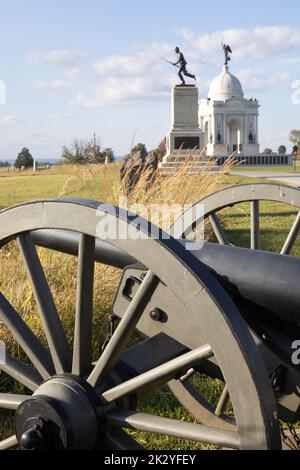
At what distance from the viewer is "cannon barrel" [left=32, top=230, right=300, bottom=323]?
2.24 metres

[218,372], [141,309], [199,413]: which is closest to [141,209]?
Result: [199,413]

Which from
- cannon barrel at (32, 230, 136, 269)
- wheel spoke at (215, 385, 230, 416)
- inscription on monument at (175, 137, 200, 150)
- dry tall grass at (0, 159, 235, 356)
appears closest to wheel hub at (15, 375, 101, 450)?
cannon barrel at (32, 230, 136, 269)

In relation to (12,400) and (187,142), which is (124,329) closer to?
(12,400)

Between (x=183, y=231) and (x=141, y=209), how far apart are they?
210 cm

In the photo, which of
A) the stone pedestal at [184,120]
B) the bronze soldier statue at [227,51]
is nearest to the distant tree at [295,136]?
the bronze soldier statue at [227,51]

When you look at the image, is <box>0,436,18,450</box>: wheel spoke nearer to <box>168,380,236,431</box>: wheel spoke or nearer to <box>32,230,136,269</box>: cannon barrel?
<box>32,230,136,269</box>: cannon barrel

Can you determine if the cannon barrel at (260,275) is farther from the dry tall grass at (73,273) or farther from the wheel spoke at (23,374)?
the dry tall grass at (73,273)

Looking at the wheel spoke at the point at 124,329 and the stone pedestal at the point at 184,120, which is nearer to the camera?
the wheel spoke at the point at 124,329

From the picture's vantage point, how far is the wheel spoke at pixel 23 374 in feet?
7.86

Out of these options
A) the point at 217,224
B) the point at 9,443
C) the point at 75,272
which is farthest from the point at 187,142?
the point at 9,443

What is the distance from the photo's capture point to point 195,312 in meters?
1.87

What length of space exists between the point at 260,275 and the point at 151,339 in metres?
0.50

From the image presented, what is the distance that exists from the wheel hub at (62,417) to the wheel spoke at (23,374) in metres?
0.17
